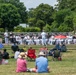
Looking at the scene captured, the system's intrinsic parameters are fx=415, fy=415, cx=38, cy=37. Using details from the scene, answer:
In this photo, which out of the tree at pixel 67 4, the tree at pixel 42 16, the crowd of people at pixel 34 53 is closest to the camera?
the crowd of people at pixel 34 53

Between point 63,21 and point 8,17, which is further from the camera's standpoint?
point 8,17

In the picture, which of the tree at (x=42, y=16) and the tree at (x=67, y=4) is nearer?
the tree at (x=67, y=4)

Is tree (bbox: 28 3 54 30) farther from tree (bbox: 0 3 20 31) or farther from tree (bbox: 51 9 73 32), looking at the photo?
tree (bbox: 51 9 73 32)

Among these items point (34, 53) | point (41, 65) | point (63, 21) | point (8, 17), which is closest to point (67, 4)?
point (8, 17)

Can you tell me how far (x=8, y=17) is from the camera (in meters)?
108

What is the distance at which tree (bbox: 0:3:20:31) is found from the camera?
10613cm

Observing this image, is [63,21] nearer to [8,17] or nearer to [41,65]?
[8,17]

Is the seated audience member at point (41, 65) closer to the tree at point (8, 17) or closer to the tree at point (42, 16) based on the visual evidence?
the tree at point (8, 17)

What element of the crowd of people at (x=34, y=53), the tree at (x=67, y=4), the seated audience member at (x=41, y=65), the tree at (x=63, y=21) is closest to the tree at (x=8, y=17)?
the tree at (x=67, y=4)

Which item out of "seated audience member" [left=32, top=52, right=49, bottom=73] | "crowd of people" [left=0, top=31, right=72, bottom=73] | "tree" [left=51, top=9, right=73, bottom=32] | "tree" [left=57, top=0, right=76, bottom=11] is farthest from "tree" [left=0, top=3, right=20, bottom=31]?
"seated audience member" [left=32, top=52, right=49, bottom=73]

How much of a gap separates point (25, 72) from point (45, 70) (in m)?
1.12

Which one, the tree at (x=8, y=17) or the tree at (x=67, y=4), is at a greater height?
the tree at (x=67, y=4)

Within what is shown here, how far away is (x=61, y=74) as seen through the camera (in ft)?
62.4

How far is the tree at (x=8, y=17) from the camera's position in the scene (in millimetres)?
106131
